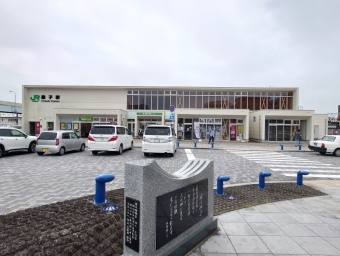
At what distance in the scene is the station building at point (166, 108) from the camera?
28234mm

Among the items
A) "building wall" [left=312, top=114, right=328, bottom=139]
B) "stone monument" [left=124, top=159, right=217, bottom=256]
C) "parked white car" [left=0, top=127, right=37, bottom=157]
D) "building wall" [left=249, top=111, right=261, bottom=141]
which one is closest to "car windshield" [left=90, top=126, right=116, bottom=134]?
"parked white car" [left=0, top=127, right=37, bottom=157]

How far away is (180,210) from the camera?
306 centimetres

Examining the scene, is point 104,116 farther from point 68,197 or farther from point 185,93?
point 68,197

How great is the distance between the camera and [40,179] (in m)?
7.29

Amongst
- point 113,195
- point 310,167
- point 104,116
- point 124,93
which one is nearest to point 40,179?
point 113,195

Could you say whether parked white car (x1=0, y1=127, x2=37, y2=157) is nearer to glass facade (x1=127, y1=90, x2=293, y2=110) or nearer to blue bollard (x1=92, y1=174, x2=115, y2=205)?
blue bollard (x1=92, y1=174, x2=115, y2=205)

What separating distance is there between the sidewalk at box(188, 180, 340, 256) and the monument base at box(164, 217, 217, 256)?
9 cm

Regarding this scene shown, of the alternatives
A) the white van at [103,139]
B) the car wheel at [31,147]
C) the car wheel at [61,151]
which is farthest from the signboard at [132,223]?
the car wheel at [31,147]

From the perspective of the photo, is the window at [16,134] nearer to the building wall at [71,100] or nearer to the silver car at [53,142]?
the silver car at [53,142]

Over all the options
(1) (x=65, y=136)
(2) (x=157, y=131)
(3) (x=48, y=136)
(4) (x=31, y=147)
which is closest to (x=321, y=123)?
(2) (x=157, y=131)

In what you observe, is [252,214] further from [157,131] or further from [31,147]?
[31,147]

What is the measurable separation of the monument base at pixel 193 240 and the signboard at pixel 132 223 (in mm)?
495

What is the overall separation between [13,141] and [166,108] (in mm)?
21401

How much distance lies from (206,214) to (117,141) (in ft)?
34.6
